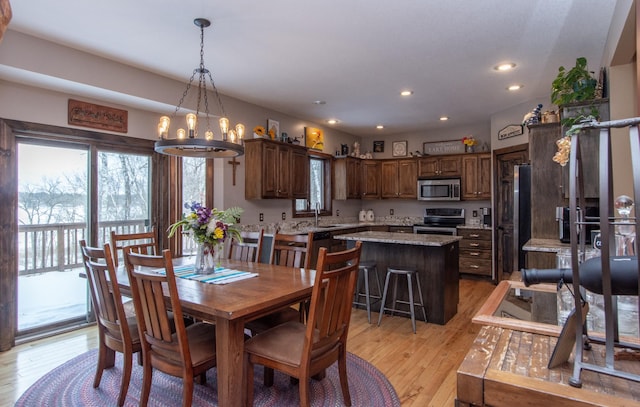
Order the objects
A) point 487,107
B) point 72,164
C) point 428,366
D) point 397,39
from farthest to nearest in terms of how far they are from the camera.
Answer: point 487,107 < point 72,164 < point 397,39 < point 428,366

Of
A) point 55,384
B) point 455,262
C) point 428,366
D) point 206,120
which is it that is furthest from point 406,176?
point 55,384

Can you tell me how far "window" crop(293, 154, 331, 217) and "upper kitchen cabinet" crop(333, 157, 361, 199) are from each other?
0.14m

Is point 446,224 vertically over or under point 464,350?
over

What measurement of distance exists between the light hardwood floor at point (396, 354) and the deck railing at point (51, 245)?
28.8 inches

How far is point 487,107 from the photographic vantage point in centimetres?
532

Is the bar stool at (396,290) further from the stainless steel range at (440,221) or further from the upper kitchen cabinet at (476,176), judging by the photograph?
the upper kitchen cabinet at (476,176)

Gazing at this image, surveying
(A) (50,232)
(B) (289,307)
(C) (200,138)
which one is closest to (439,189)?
(B) (289,307)

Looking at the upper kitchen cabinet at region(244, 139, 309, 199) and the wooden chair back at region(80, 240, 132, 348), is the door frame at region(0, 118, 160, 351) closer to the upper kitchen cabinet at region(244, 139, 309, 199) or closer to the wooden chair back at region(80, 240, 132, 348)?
the wooden chair back at region(80, 240, 132, 348)

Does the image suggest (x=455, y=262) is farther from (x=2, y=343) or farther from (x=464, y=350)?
(x=2, y=343)

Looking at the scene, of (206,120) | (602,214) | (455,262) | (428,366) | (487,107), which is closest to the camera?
(602,214)

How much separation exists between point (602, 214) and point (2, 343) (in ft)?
14.3

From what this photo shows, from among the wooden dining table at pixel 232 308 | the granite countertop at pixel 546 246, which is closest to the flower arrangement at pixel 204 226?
the wooden dining table at pixel 232 308

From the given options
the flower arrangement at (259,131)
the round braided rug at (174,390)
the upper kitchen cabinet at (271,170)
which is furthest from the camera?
the flower arrangement at (259,131)

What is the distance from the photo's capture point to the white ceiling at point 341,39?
8.42 ft
